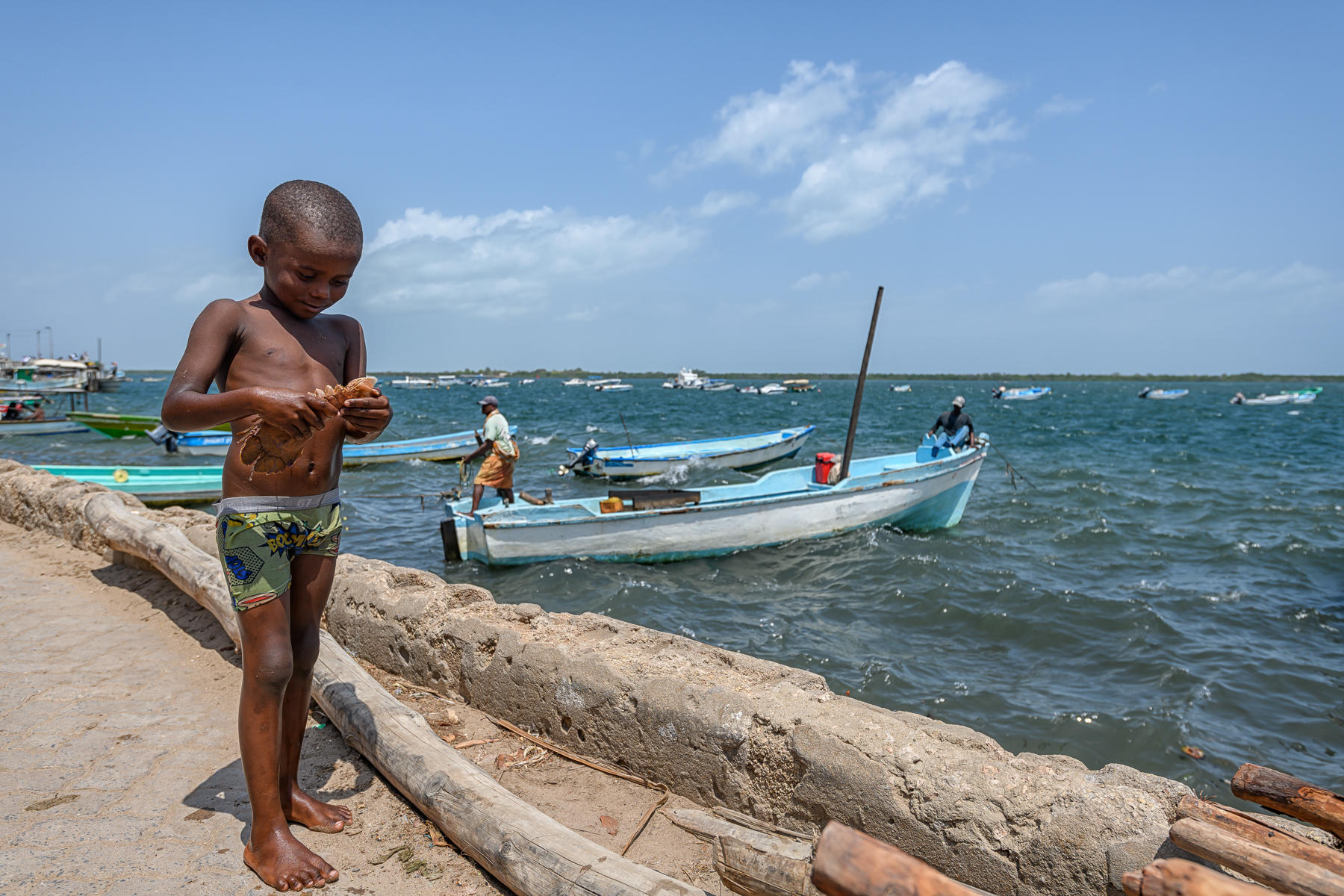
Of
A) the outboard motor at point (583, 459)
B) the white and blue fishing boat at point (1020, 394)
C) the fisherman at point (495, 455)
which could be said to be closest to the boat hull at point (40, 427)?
the outboard motor at point (583, 459)

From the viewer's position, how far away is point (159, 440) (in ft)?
66.8

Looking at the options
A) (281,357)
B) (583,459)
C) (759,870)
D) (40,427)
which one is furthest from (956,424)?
(40,427)

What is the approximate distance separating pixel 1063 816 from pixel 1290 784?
0.58 metres

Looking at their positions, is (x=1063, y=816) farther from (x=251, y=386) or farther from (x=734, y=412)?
(x=734, y=412)

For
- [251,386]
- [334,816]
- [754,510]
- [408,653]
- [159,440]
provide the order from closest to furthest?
1. [251,386]
2. [334,816]
3. [408,653]
4. [754,510]
5. [159,440]

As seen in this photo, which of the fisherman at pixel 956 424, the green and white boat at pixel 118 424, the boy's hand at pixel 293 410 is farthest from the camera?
the green and white boat at pixel 118 424

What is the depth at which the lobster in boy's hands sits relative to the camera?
6.63 ft

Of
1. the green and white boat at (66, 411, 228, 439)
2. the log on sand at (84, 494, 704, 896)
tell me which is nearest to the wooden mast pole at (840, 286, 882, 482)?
the log on sand at (84, 494, 704, 896)

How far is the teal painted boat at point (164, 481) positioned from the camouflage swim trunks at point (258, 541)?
1345cm

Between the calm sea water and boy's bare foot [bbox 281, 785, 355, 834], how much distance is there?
4867mm

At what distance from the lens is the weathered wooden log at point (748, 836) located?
1.93 m

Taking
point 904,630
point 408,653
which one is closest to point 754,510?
point 904,630

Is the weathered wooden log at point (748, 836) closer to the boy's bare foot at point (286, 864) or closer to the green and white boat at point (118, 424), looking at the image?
the boy's bare foot at point (286, 864)

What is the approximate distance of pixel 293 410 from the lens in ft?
6.17
